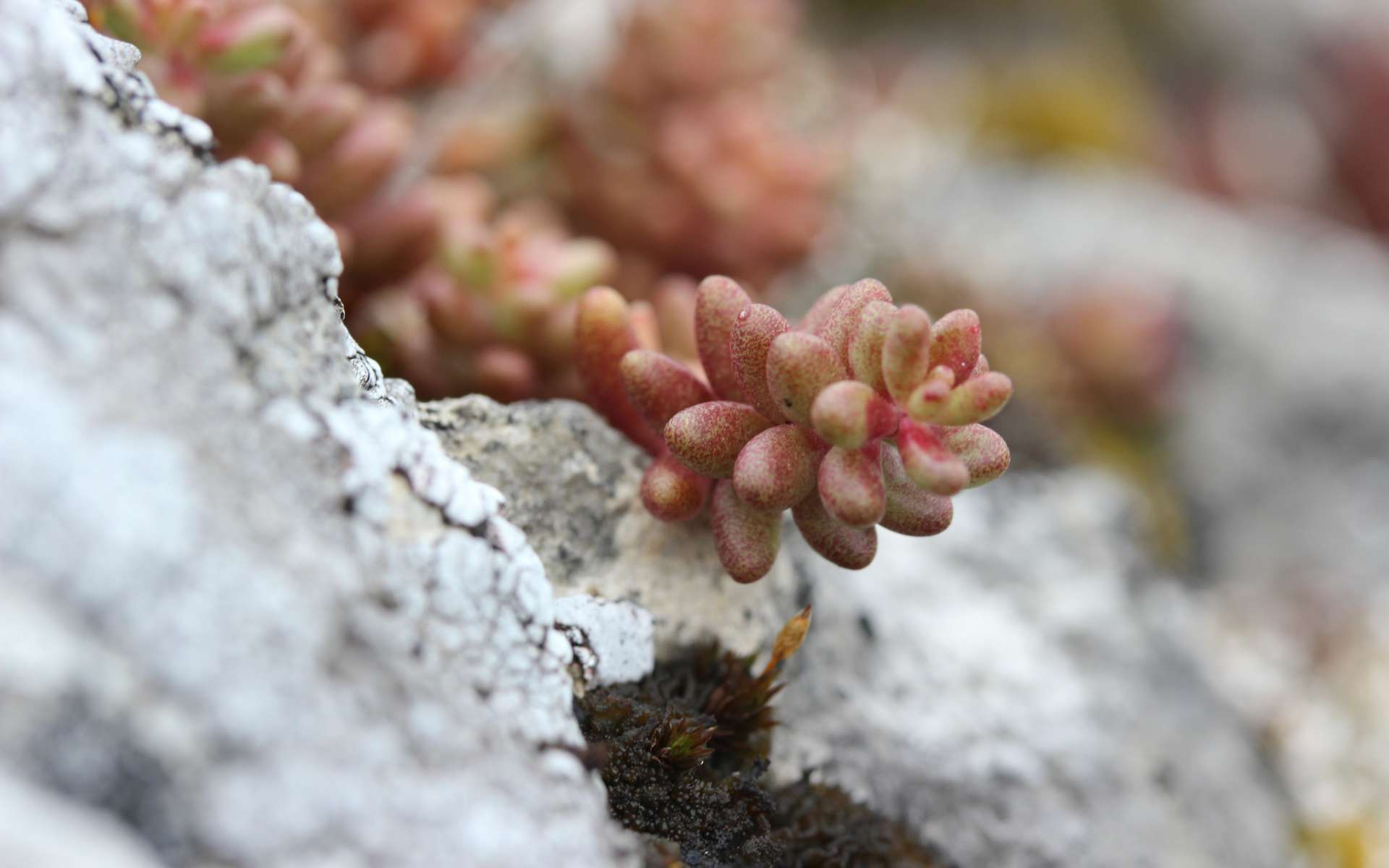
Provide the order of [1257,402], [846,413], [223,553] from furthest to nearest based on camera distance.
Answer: [1257,402]
[846,413]
[223,553]

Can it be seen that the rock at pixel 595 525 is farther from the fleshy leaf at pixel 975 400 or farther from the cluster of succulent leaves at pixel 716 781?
the fleshy leaf at pixel 975 400

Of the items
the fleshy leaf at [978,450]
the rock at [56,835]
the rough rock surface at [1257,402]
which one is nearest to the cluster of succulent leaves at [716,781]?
the fleshy leaf at [978,450]

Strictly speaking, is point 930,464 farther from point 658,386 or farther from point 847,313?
point 658,386

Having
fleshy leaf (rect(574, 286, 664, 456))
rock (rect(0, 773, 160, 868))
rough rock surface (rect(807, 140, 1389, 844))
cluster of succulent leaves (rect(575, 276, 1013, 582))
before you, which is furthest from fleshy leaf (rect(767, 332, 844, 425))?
rough rock surface (rect(807, 140, 1389, 844))

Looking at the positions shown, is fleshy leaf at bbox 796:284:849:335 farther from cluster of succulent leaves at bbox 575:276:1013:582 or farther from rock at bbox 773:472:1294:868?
rock at bbox 773:472:1294:868

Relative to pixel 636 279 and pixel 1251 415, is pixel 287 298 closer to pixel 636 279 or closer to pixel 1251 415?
pixel 636 279

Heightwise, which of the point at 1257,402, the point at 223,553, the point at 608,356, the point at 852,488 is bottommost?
the point at 223,553

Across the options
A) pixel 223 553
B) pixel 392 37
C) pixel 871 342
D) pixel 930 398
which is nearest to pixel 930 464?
pixel 930 398
